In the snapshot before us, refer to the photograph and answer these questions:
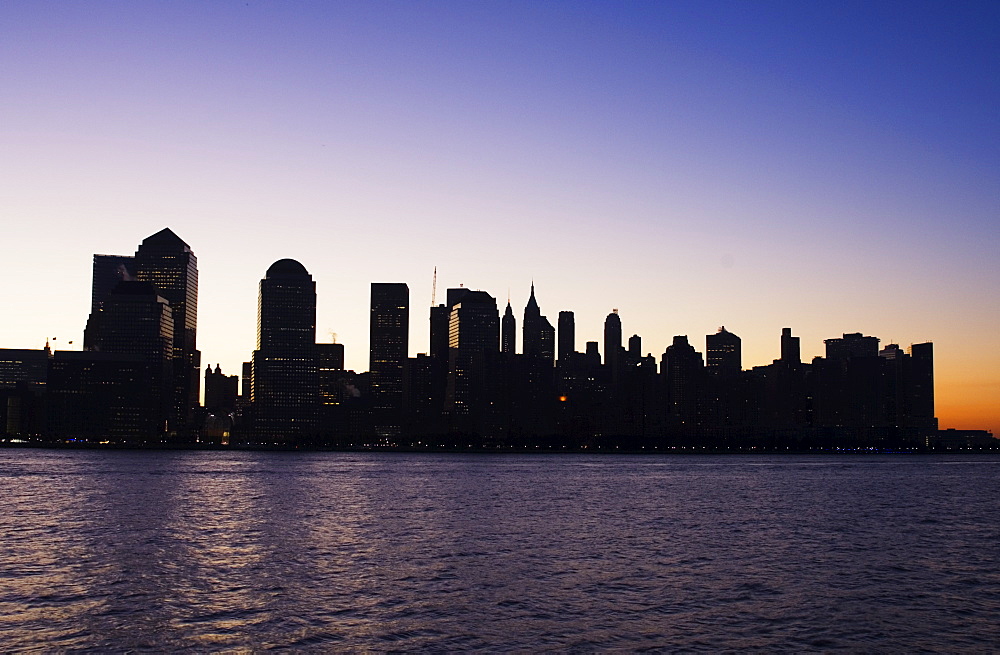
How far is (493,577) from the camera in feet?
162

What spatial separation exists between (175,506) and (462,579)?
5684 cm

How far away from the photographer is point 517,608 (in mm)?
41188

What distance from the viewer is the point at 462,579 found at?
48781 mm

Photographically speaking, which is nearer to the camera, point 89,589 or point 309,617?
point 309,617

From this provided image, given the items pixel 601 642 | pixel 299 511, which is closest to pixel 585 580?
pixel 601 642

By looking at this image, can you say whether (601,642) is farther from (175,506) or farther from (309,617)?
(175,506)

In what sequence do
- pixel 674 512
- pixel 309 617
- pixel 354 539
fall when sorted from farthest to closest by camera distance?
pixel 674 512, pixel 354 539, pixel 309 617

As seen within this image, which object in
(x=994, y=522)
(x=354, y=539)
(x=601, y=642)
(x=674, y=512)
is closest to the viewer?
(x=601, y=642)

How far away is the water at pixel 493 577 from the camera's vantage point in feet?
119

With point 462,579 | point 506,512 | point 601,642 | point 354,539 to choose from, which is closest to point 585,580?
point 462,579

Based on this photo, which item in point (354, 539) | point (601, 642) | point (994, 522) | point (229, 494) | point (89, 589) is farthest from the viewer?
point (229, 494)

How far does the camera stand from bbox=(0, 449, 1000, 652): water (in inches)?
1430

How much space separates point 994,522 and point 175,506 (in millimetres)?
76978

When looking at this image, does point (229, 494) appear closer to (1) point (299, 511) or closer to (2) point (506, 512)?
(1) point (299, 511)
